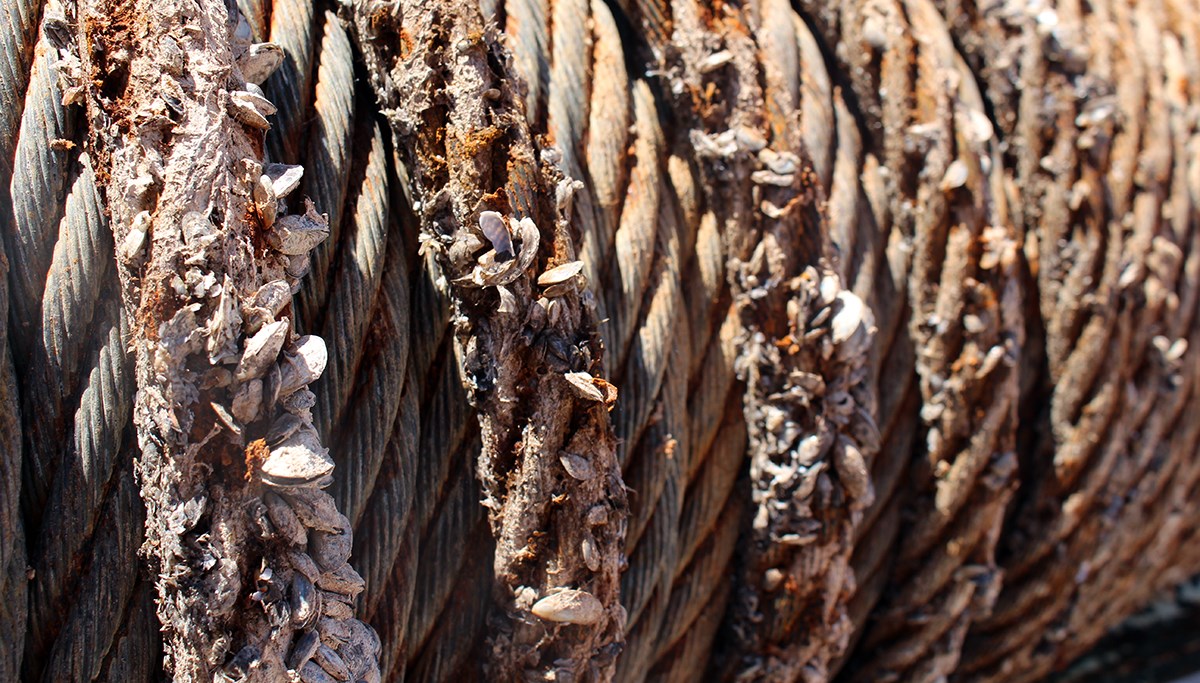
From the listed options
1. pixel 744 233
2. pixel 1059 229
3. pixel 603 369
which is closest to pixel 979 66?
pixel 1059 229

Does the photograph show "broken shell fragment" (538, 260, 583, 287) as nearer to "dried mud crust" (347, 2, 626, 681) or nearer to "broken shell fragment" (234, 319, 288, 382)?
"dried mud crust" (347, 2, 626, 681)

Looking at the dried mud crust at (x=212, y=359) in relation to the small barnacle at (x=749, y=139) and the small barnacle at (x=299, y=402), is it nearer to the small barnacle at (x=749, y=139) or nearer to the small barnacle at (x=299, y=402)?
the small barnacle at (x=299, y=402)

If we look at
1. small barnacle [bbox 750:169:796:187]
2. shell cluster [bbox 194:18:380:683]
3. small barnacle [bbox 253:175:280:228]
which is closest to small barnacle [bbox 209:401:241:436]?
shell cluster [bbox 194:18:380:683]

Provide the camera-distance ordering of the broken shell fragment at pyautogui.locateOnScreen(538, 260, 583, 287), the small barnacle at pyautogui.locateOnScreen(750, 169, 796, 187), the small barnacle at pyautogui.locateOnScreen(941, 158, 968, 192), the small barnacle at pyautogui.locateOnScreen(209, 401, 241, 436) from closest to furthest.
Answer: the small barnacle at pyautogui.locateOnScreen(209, 401, 241, 436), the broken shell fragment at pyautogui.locateOnScreen(538, 260, 583, 287), the small barnacle at pyautogui.locateOnScreen(750, 169, 796, 187), the small barnacle at pyautogui.locateOnScreen(941, 158, 968, 192)

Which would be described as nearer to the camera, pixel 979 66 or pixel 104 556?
pixel 104 556

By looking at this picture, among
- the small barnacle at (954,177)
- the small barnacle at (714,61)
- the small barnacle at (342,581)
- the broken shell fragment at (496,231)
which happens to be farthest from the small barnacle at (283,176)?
the small barnacle at (954,177)

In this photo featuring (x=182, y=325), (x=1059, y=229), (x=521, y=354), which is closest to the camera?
(x=182, y=325)

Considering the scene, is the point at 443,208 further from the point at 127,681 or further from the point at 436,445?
the point at 127,681

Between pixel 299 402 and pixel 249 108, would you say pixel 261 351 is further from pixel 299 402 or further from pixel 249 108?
pixel 249 108

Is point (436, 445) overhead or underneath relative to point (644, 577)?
overhead
